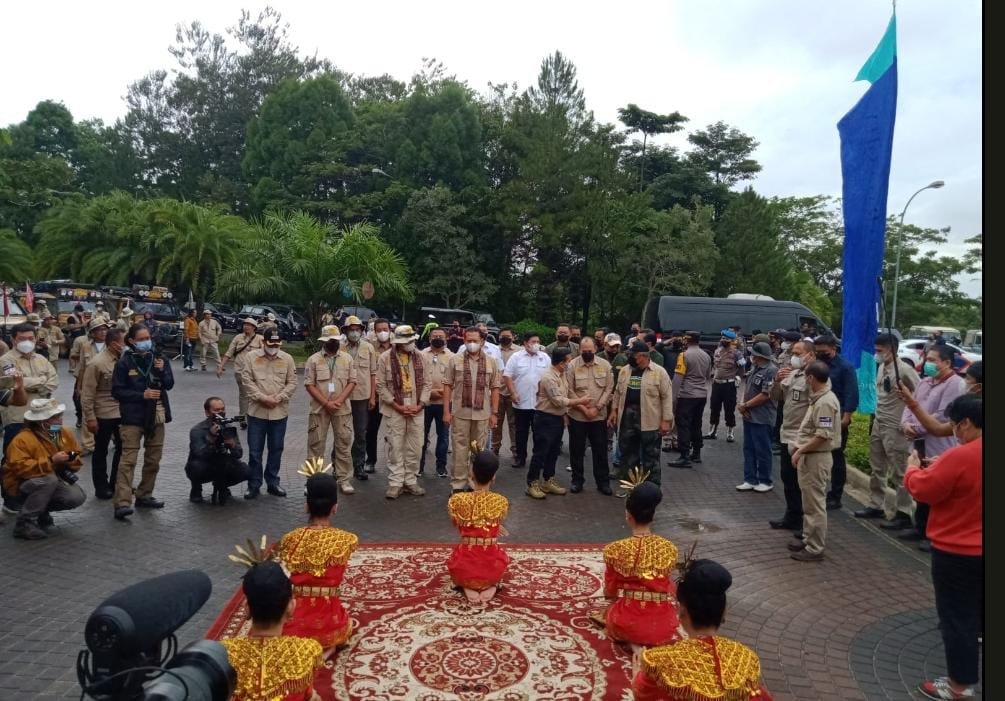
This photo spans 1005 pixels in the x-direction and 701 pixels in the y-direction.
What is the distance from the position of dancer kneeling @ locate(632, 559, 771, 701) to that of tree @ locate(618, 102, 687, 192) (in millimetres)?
37399

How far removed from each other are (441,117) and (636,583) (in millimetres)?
32292

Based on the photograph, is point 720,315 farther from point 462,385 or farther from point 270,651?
point 270,651

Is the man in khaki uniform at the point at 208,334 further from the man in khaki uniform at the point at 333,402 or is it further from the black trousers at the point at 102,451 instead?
the man in khaki uniform at the point at 333,402

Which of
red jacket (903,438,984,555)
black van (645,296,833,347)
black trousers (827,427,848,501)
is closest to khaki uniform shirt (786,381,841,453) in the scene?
black trousers (827,427,848,501)

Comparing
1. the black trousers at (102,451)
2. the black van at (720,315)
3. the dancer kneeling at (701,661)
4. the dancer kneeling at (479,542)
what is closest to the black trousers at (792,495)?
the dancer kneeling at (479,542)

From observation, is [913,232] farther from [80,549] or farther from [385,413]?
[80,549]

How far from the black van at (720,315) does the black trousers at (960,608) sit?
763 inches

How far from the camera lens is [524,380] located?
10086mm

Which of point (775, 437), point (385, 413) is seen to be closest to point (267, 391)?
point (385, 413)

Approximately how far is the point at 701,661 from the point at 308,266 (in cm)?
2060

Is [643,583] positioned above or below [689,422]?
below

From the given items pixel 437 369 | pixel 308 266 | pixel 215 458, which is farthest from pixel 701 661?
pixel 308 266

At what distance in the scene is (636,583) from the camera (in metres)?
4.73

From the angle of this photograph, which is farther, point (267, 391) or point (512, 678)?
point (267, 391)
